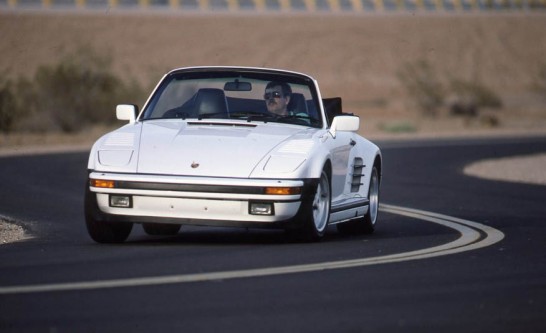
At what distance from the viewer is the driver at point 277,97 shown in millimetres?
13242

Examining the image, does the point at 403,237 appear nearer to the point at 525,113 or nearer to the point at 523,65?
the point at 525,113

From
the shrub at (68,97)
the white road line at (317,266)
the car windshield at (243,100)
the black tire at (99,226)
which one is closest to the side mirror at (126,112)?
the car windshield at (243,100)

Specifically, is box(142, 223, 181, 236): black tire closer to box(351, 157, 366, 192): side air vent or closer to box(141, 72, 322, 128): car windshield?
box(141, 72, 322, 128): car windshield

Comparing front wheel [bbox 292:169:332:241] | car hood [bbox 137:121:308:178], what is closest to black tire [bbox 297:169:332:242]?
front wheel [bbox 292:169:332:241]

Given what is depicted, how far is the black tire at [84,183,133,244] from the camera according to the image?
11.9 metres

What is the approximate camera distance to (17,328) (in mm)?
7664

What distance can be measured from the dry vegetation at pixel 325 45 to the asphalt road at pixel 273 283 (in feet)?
181

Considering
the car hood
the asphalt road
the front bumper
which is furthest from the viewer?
the car hood

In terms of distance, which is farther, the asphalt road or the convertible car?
the convertible car

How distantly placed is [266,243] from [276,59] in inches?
2788

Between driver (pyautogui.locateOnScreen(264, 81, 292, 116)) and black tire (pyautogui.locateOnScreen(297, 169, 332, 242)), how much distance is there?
1.04 m

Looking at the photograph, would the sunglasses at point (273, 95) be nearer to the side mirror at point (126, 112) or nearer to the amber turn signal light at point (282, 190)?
the side mirror at point (126, 112)

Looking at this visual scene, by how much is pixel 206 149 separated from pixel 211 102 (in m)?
1.33

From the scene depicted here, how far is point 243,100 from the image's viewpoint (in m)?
13.2
